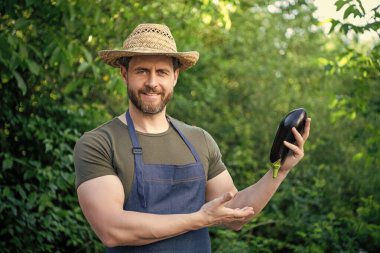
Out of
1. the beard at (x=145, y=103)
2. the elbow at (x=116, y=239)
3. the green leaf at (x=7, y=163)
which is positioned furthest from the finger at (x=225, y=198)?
the green leaf at (x=7, y=163)

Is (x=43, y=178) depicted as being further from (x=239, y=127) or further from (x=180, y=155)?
(x=239, y=127)

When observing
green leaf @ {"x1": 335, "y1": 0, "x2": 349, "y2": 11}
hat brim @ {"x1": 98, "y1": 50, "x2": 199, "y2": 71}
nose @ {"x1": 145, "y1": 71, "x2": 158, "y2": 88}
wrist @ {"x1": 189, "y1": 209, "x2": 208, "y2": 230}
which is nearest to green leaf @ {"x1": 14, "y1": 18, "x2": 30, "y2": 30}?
hat brim @ {"x1": 98, "y1": 50, "x2": 199, "y2": 71}

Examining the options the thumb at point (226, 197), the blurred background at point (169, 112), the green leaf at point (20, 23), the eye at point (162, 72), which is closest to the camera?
the thumb at point (226, 197)

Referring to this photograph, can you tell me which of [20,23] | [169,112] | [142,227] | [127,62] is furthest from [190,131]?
[169,112]

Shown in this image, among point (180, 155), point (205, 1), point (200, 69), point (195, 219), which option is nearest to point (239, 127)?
point (200, 69)

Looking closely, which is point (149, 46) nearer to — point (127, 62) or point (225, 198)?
point (127, 62)

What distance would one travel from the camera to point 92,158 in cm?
294

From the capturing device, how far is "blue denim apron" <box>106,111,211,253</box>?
300 cm

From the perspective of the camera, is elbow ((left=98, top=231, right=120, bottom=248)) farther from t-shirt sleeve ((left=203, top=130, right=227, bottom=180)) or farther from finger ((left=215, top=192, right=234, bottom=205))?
t-shirt sleeve ((left=203, top=130, right=227, bottom=180))

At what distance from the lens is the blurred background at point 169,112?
5105mm

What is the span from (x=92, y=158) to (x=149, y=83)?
0.44 metres

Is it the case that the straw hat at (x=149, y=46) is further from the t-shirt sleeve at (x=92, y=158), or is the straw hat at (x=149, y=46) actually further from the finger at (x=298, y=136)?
the finger at (x=298, y=136)

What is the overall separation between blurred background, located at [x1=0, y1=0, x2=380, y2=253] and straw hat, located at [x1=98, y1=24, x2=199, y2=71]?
1.36 metres

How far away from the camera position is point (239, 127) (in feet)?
29.1
